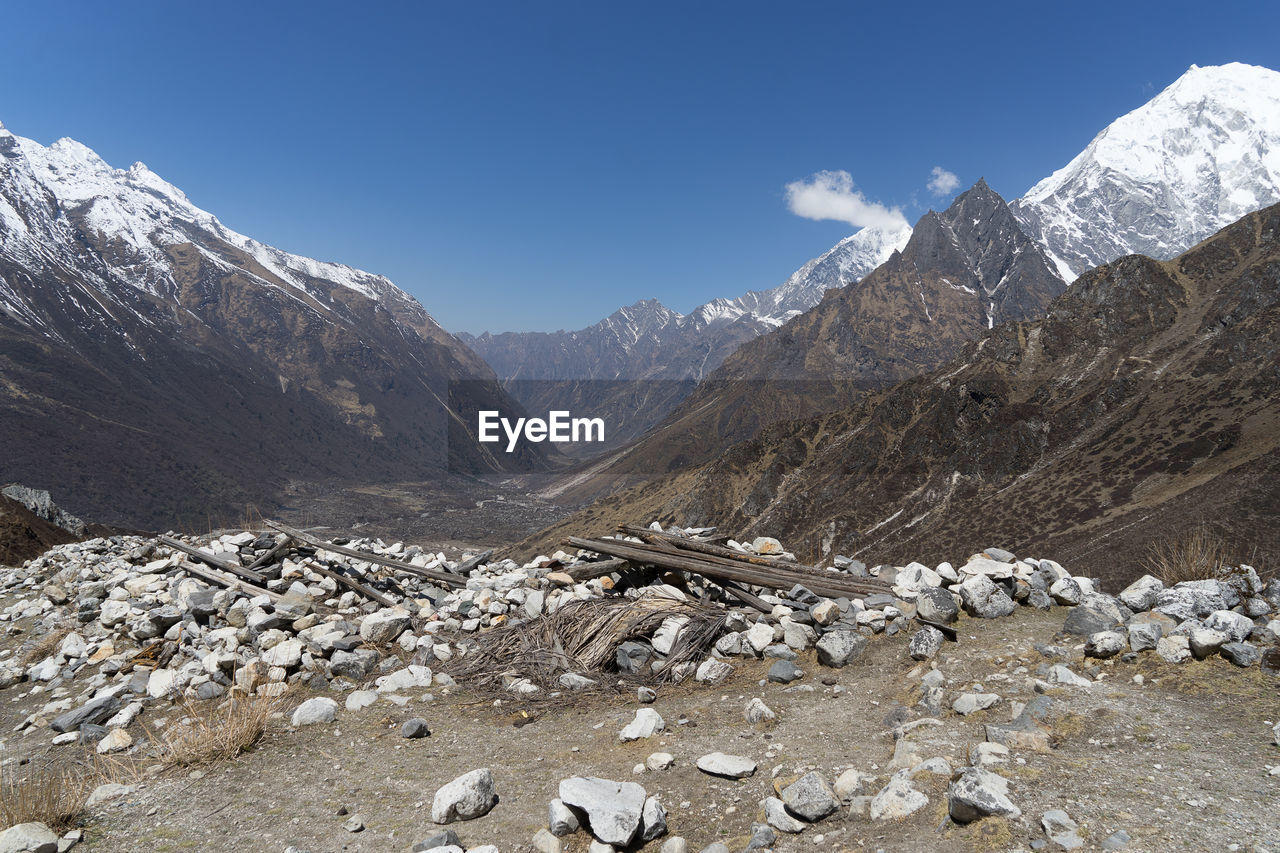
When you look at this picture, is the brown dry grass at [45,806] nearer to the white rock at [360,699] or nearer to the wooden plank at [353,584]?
the white rock at [360,699]

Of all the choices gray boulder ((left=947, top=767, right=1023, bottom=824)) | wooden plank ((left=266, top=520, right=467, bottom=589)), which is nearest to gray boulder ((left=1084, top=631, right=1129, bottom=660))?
gray boulder ((left=947, top=767, right=1023, bottom=824))

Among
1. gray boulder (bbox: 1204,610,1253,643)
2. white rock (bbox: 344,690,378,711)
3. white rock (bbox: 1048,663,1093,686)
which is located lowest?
white rock (bbox: 344,690,378,711)

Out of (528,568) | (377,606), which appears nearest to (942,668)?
(528,568)

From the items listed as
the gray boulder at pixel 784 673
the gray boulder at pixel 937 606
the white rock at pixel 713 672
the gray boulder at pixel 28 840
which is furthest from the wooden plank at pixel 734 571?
the gray boulder at pixel 28 840

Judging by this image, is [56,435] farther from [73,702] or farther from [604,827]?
[604,827]

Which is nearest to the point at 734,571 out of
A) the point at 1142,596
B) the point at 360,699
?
the point at 1142,596

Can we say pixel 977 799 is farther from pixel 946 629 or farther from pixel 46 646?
pixel 46 646

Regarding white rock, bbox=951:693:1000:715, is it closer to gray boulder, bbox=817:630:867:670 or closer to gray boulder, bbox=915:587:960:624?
gray boulder, bbox=817:630:867:670
